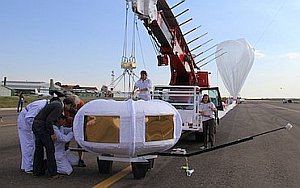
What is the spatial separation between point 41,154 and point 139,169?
1736 millimetres

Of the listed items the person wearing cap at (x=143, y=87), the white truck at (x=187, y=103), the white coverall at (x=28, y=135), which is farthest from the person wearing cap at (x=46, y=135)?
the white truck at (x=187, y=103)

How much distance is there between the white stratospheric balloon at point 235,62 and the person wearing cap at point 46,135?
1588 inches

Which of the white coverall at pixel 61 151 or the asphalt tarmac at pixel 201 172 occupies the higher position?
the white coverall at pixel 61 151

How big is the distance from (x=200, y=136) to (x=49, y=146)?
7.38 m

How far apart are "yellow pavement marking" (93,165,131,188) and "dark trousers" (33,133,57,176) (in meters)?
0.95

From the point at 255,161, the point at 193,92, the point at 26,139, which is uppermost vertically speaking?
the point at 193,92

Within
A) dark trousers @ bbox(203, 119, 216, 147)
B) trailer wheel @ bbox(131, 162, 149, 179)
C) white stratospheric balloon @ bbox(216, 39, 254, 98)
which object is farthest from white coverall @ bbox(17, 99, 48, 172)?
white stratospheric balloon @ bbox(216, 39, 254, 98)

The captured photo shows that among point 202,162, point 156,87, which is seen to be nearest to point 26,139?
point 202,162

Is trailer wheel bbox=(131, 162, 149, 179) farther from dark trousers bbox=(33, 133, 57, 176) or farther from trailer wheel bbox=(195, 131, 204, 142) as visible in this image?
trailer wheel bbox=(195, 131, 204, 142)

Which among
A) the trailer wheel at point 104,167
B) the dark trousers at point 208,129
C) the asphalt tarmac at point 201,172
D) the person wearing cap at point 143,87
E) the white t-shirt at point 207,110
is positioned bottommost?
the asphalt tarmac at point 201,172

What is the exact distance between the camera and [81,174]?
316 inches

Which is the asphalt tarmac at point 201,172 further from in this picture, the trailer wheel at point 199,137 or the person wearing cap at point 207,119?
the trailer wheel at point 199,137

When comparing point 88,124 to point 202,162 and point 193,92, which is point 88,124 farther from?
point 193,92

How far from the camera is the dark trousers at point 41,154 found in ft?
25.1
